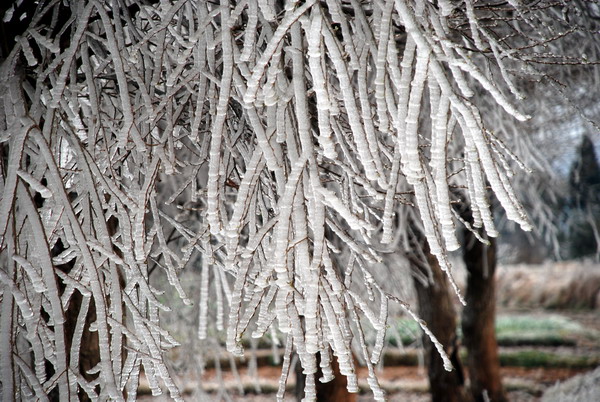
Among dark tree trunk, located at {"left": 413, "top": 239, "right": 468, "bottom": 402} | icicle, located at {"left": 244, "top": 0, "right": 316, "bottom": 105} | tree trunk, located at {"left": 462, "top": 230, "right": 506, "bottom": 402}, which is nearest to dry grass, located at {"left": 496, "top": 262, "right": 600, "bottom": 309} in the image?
tree trunk, located at {"left": 462, "top": 230, "right": 506, "bottom": 402}

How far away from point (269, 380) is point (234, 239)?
9.10 m

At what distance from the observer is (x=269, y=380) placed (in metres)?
9.59

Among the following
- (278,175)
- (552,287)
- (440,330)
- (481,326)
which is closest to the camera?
(278,175)

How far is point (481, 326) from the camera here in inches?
254

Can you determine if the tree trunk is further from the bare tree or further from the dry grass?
the dry grass

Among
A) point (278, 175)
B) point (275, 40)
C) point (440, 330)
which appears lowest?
point (440, 330)

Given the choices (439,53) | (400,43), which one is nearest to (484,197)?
(439,53)

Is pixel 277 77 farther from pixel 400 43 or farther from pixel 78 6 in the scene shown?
pixel 400 43

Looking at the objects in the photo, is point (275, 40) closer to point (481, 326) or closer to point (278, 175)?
point (278, 175)

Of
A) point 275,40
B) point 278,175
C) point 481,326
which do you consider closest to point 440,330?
point 481,326

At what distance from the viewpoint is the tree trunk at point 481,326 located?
6391 mm

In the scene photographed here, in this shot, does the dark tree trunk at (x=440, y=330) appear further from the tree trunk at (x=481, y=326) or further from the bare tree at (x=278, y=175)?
the bare tree at (x=278, y=175)

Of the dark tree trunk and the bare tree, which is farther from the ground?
the bare tree

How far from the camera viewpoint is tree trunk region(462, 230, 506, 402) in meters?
6.39
